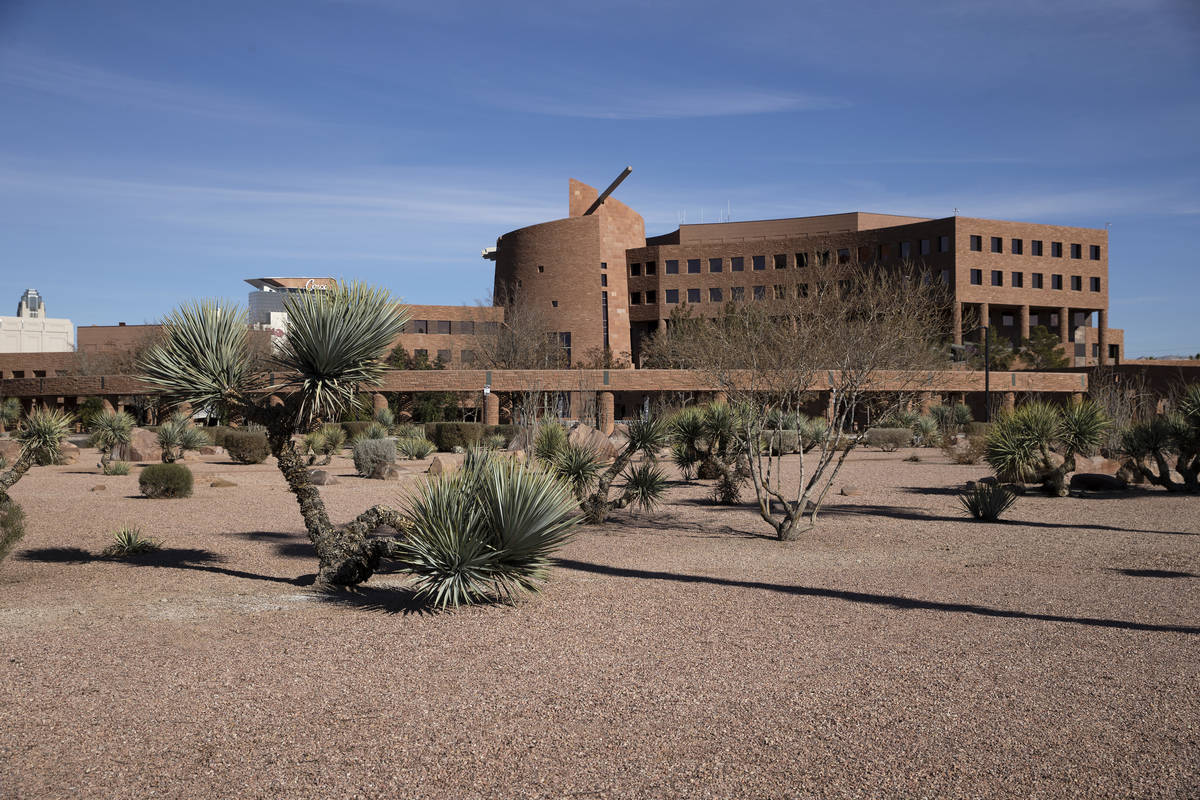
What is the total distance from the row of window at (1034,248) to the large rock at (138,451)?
178ft

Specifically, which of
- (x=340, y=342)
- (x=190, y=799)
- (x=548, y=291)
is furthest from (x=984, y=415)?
(x=190, y=799)

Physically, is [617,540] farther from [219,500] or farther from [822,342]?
[219,500]

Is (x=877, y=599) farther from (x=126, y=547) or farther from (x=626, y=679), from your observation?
(x=126, y=547)

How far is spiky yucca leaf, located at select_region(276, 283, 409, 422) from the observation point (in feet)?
28.4

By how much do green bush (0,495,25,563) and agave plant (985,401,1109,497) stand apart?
15.8m

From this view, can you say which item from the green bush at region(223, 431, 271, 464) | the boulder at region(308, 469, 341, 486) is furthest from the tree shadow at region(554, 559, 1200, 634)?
the green bush at region(223, 431, 271, 464)

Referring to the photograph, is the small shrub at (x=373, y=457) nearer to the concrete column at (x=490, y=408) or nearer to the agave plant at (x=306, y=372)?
the agave plant at (x=306, y=372)

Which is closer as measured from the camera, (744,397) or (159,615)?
(159,615)

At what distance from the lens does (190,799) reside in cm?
412

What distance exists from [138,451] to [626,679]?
2519 cm

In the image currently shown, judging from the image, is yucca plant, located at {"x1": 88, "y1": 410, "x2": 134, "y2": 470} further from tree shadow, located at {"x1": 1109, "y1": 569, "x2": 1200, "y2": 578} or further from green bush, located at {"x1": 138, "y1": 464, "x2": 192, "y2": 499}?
tree shadow, located at {"x1": 1109, "y1": 569, "x2": 1200, "y2": 578}

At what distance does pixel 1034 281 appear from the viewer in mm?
67375

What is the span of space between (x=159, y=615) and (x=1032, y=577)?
827 cm

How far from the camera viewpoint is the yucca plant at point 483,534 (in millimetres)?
8062
